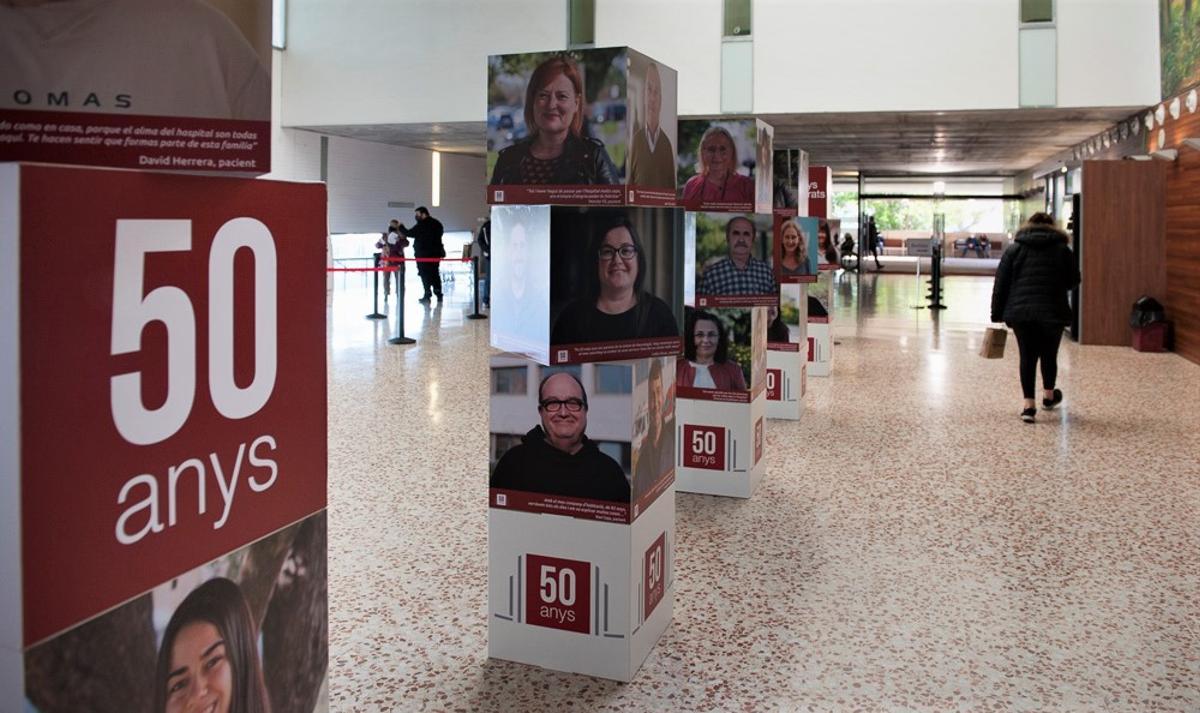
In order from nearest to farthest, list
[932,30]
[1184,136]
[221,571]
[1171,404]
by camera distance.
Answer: [221,571] → [1171,404] → [1184,136] → [932,30]

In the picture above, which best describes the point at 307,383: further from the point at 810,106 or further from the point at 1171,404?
the point at 810,106

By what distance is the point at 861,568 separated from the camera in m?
4.27

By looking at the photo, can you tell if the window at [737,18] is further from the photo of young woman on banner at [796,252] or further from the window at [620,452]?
the window at [620,452]

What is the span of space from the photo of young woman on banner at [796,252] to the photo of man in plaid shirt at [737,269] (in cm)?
221

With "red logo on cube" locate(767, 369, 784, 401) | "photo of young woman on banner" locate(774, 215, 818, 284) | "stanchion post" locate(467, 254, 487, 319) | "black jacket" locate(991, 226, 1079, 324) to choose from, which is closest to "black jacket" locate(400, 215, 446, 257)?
"stanchion post" locate(467, 254, 487, 319)

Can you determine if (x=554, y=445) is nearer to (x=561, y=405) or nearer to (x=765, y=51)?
(x=561, y=405)

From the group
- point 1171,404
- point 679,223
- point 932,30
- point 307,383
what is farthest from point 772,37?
point 307,383

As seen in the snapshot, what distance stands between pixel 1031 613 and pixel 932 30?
1345 centimetres

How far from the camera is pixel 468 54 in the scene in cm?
1775

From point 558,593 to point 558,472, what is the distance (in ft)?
1.30

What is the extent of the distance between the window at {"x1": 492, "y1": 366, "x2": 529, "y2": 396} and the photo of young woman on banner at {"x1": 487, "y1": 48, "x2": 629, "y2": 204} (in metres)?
0.56

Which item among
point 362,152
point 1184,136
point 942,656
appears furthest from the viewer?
point 362,152

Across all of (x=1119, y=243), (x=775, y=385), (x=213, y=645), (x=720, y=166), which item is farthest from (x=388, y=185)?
(x=213, y=645)

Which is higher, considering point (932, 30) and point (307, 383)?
point (932, 30)
